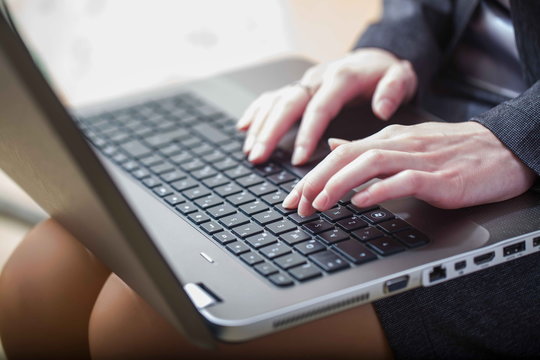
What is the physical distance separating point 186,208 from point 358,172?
7.2 inches

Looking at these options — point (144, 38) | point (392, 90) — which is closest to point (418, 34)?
point (392, 90)

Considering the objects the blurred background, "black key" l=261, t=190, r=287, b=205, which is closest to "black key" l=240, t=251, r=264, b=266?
"black key" l=261, t=190, r=287, b=205


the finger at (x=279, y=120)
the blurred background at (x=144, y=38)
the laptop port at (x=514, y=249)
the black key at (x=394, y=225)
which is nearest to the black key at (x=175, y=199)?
the finger at (x=279, y=120)

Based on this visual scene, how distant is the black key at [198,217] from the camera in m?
0.70

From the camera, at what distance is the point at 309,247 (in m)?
0.63

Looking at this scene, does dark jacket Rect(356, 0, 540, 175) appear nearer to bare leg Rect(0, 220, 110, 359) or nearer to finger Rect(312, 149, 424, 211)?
finger Rect(312, 149, 424, 211)

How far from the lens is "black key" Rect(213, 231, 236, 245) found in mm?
657

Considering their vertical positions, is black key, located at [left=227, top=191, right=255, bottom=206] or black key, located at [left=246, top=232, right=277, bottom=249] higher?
black key, located at [left=246, top=232, right=277, bottom=249]

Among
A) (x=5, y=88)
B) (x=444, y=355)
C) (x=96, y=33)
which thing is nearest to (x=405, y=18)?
(x=444, y=355)

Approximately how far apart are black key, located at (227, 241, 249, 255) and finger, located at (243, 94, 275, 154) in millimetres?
221

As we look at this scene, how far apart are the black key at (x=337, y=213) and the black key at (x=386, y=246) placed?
0.05 meters

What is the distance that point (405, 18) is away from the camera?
41.8 inches

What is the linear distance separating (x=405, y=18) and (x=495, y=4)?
138mm

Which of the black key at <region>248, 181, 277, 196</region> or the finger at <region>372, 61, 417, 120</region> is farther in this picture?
the finger at <region>372, 61, 417, 120</region>
